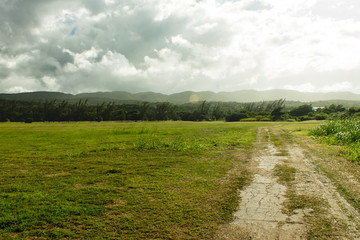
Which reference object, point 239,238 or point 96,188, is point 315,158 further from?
point 96,188

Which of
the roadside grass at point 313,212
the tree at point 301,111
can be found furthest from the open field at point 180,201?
the tree at point 301,111

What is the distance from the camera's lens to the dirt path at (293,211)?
16.8 ft

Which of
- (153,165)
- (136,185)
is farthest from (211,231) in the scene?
(153,165)

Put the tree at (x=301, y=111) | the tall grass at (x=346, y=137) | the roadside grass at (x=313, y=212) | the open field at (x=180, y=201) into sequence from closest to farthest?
the roadside grass at (x=313, y=212) → the open field at (x=180, y=201) → the tall grass at (x=346, y=137) → the tree at (x=301, y=111)

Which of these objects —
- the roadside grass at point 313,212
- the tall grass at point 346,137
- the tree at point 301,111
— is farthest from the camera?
the tree at point 301,111

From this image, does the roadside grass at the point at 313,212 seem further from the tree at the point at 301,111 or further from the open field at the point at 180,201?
the tree at the point at 301,111

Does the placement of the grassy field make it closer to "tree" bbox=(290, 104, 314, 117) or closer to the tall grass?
the tall grass

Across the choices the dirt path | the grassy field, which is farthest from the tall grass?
the grassy field

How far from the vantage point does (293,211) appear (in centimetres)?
627

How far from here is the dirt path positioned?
5109mm

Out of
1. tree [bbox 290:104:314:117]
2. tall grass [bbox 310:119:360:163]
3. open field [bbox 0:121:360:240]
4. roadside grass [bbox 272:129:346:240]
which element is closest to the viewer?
roadside grass [bbox 272:129:346:240]

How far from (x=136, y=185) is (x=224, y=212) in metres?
4.18

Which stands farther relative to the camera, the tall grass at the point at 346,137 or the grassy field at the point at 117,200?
the tall grass at the point at 346,137

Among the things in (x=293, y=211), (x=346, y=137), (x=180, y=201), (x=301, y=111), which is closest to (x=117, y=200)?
(x=180, y=201)
